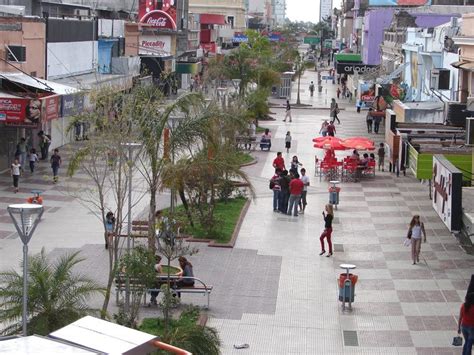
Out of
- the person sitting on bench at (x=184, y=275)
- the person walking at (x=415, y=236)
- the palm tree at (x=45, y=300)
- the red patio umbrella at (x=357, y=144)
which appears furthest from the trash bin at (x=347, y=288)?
the red patio umbrella at (x=357, y=144)

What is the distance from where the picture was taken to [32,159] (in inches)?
1494

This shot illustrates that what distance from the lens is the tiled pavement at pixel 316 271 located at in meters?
19.5

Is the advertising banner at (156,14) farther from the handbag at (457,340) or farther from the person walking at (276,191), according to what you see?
the handbag at (457,340)

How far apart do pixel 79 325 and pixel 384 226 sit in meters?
22.0

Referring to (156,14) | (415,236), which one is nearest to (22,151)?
(415,236)

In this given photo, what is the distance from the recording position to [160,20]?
8362cm

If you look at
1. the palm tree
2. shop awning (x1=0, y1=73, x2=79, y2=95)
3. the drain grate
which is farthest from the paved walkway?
shop awning (x1=0, y1=73, x2=79, y2=95)

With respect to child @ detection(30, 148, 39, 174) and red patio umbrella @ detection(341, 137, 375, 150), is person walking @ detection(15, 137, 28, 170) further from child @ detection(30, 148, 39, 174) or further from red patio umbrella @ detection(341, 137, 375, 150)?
red patio umbrella @ detection(341, 137, 375, 150)

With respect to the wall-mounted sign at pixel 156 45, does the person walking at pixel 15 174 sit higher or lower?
lower

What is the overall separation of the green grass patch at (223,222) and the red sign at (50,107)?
6.57 m

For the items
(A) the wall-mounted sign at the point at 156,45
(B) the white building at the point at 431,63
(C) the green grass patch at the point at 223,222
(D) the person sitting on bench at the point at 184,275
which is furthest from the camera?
(A) the wall-mounted sign at the point at 156,45

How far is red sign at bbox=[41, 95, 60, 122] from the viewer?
117 feet

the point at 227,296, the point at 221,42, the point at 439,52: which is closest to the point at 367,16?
the point at 221,42

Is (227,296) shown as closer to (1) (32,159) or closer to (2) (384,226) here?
(2) (384,226)
